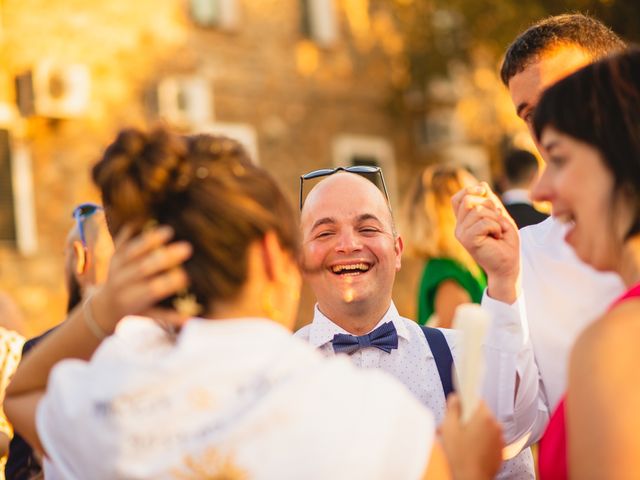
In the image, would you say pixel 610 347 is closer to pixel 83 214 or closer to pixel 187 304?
pixel 187 304

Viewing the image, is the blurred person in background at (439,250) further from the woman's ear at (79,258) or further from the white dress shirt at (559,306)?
the white dress shirt at (559,306)

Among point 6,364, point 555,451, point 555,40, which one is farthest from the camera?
point 6,364

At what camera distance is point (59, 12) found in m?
10.7

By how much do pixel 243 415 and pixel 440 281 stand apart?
3.41m

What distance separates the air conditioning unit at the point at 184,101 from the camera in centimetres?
1151

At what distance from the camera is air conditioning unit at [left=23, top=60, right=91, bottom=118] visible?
10.1m

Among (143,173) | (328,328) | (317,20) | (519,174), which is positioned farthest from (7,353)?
(317,20)

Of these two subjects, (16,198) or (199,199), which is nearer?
(199,199)

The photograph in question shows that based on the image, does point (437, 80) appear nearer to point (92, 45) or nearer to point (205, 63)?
point (205, 63)

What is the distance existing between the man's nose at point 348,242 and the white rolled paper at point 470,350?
56.7 inches

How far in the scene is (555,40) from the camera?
3227 mm

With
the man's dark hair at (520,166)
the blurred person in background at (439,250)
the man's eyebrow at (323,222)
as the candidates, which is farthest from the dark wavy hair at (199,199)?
the man's dark hair at (520,166)

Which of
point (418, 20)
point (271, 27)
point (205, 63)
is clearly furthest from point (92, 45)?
point (418, 20)

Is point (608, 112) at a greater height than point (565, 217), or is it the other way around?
point (608, 112)
